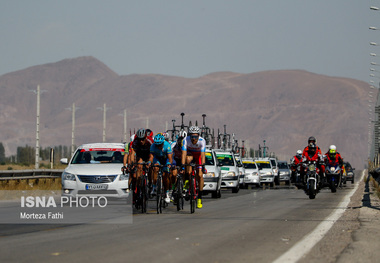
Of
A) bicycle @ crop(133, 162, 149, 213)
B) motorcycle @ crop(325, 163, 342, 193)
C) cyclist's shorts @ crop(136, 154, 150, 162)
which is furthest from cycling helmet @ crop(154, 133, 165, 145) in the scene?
motorcycle @ crop(325, 163, 342, 193)

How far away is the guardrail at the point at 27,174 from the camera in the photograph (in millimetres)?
32469

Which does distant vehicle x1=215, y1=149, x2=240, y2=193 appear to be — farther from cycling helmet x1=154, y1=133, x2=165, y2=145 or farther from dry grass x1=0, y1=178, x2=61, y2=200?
cycling helmet x1=154, y1=133, x2=165, y2=145

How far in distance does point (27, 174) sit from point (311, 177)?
46.5ft

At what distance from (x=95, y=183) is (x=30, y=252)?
39.9 feet

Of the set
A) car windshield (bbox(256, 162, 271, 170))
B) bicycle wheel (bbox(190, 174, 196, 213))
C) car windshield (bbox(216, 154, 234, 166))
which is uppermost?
car windshield (bbox(256, 162, 271, 170))

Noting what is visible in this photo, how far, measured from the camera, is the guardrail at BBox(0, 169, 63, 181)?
32.5 m

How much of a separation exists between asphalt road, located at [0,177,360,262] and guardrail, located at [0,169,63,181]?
15.6 metres

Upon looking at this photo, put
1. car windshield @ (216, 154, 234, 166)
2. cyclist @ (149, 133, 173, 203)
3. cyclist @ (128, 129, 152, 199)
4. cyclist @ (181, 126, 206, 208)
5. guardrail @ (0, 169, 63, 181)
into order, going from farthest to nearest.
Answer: car windshield @ (216, 154, 234, 166), guardrail @ (0, 169, 63, 181), cyclist @ (181, 126, 206, 208), cyclist @ (149, 133, 173, 203), cyclist @ (128, 129, 152, 199)

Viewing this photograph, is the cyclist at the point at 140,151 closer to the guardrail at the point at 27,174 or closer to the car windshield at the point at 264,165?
the guardrail at the point at 27,174

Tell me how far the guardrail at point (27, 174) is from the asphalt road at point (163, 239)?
51.2 feet

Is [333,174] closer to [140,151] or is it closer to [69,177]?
[69,177]

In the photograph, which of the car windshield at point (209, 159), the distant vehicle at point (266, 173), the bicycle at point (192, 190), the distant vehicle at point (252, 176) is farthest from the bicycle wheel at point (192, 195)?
the distant vehicle at point (266, 173)

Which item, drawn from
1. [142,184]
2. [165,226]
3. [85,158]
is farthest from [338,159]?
[165,226]

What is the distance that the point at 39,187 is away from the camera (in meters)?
33.7
